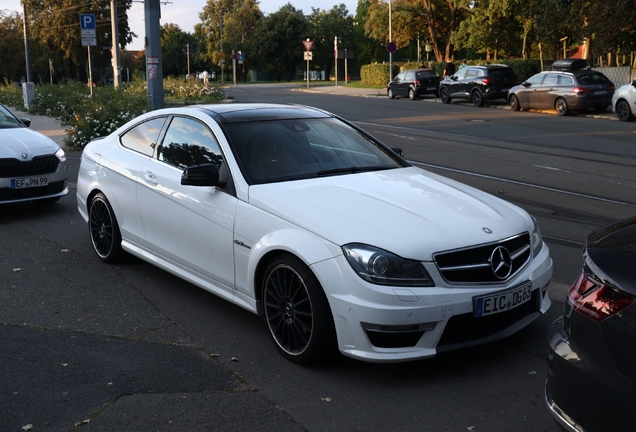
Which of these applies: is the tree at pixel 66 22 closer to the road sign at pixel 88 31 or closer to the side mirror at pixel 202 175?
the road sign at pixel 88 31

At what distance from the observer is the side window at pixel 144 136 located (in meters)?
6.45

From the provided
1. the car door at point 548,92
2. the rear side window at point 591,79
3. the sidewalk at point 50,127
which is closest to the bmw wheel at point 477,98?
the car door at point 548,92

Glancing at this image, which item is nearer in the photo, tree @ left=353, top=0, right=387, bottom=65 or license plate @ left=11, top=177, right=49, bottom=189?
license plate @ left=11, top=177, right=49, bottom=189

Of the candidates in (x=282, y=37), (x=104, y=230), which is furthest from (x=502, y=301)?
(x=282, y=37)

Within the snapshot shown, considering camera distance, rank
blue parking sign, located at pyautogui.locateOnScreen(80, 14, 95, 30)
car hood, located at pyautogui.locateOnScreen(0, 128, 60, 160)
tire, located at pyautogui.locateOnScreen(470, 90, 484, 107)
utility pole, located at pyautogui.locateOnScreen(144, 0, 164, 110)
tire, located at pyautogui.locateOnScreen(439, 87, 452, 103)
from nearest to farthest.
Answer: car hood, located at pyautogui.locateOnScreen(0, 128, 60, 160)
utility pole, located at pyautogui.locateOnScreen(144, 0, 164, 110)
blue parking sign, located at pyautogui.locateOnScreen(80, 14, 95, 30)
tire, located at pyautogui.locateOnScreen(470, 90, 484, 107)
tire, located at pyautogui.locateOnScreen(439, 87, 452, 103)

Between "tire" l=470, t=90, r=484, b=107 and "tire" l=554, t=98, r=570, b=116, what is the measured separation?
538 cm

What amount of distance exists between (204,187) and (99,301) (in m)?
1.38

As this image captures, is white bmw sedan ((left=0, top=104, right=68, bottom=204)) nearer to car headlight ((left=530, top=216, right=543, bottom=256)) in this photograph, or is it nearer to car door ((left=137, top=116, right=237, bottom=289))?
car door ((left=137, top=116, right=237, bottom=289))

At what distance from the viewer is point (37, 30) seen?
238 ft

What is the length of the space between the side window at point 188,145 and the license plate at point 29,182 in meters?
3.63

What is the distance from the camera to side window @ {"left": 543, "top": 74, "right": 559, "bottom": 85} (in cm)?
2600

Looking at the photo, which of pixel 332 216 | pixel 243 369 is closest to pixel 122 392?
pixel 243 369

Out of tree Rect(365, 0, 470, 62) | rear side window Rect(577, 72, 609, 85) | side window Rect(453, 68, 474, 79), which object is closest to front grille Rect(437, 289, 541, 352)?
rear side window Rect(577, 72, 609, 85)

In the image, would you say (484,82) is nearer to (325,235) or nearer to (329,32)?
(325,235)
